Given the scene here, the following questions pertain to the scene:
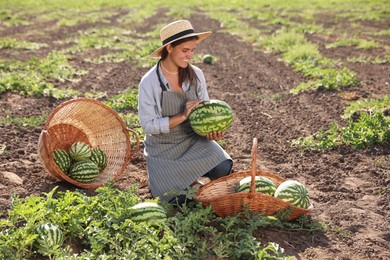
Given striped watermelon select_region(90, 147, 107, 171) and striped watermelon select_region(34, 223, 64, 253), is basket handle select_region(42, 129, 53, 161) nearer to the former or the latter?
striped watermelon select_region(90, 147, 107, 171)

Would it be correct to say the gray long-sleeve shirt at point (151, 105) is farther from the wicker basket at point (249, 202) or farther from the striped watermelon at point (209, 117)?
the wicker basket at point (249, 202)

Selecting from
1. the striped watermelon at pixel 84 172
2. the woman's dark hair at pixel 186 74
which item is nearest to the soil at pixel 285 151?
the striped watermelon at pixel 84 172

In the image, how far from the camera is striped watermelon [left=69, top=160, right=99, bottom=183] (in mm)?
5344

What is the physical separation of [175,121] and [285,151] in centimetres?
239

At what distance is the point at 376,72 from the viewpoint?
37.7 feet

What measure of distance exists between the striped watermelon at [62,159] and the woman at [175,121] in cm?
93

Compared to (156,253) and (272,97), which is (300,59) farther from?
(156,253)

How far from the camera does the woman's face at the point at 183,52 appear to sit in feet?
16.3

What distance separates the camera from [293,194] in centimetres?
460

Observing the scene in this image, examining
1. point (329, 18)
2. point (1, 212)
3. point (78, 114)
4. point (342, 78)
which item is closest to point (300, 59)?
point (342, 78)

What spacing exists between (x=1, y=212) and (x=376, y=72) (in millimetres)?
9527

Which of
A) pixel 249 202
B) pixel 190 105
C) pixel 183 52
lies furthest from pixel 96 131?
pixel 249 202

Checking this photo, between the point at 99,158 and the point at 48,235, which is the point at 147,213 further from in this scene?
the point at 99,158

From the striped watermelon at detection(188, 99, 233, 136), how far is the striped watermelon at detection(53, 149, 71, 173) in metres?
1.53
